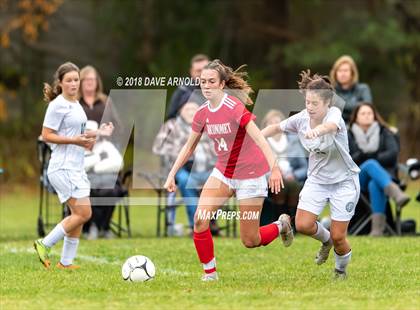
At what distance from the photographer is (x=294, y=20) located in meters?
22.4

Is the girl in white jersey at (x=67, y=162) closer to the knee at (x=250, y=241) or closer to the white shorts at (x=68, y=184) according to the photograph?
the white shorts at (x=68, y=184)

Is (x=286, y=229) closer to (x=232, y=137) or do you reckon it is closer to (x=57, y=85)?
(x=232, y=137)

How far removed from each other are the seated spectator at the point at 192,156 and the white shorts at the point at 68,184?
3089mm

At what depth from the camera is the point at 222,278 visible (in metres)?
8.11

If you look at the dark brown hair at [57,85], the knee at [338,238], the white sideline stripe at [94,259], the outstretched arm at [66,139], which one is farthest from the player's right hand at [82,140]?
the knee at [338,238]

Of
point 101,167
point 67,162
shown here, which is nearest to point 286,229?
point 67,162

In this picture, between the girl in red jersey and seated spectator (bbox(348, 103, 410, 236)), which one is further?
seated spectator (bbox(348, 103, 410, 236))

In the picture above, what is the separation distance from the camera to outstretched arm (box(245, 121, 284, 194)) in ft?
25.2

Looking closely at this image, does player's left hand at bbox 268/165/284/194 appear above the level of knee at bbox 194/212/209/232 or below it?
above

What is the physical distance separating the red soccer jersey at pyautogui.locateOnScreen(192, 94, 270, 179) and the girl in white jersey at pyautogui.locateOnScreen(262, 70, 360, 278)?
0.70 ft

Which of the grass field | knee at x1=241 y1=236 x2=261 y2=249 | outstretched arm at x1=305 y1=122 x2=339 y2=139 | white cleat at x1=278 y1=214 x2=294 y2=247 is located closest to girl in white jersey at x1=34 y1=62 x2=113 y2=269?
the grass field

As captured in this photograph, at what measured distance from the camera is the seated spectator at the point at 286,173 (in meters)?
11.8

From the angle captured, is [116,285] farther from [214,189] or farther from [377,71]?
[377,71]

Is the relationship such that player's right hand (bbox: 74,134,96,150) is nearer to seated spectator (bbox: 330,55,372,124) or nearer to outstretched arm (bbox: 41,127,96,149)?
outstretched arm (bbox: 41,127,96,149)
